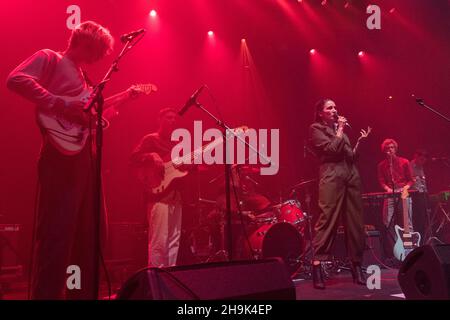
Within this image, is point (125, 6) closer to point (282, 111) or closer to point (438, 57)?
point (282, 111)

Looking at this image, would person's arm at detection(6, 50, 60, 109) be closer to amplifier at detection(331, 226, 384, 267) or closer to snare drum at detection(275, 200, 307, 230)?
snare drum at detection(275, 200, 307, 230)

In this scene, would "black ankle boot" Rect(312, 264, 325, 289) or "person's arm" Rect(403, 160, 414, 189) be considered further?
"person's arm" Rect(403, 160, 414, 189)

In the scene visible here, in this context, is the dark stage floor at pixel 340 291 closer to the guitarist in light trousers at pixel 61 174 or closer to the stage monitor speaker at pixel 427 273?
the stage monitor speaker at pixel 427 273

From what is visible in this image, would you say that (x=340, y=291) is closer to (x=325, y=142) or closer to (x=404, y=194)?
(x=325, y=142)

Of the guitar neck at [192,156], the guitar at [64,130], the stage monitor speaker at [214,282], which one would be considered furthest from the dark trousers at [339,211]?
the guitar at [64,130]

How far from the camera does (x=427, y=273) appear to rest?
9.24 feet

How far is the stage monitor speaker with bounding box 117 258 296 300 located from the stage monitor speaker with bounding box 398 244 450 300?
100cm

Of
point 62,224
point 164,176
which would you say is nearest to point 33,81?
point 62,224

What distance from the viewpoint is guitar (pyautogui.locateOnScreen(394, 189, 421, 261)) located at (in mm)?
7141

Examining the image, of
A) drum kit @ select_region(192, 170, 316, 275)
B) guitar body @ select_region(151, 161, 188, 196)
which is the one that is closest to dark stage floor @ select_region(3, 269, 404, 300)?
drum kit @ select_region(192, 170, 316, 275)

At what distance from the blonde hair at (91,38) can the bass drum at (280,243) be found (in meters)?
3.36

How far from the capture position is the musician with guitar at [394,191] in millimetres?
7414

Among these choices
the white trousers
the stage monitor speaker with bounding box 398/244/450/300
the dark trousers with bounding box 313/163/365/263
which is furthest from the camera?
the white trousers
